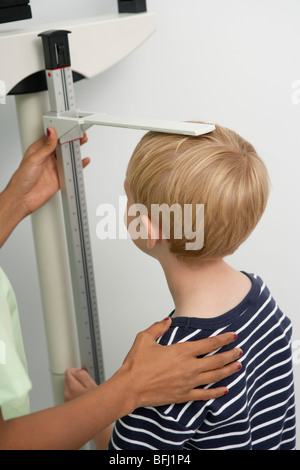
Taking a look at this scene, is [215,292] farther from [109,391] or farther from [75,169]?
[75,169]

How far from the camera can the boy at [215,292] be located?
3.16ft

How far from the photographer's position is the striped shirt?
3.21 feet

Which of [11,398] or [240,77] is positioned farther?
[240,77]

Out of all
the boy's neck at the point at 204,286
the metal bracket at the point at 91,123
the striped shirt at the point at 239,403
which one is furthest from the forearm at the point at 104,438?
the metal bracket at the point at 91,123

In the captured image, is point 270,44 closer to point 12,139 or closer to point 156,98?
point 156,98

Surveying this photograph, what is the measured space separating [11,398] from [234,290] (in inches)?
15.1

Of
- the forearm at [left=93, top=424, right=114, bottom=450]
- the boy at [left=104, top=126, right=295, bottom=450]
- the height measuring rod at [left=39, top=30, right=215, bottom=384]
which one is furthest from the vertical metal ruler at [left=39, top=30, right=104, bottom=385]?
the boy at [left=104, top=126, right=295, bottom=450]

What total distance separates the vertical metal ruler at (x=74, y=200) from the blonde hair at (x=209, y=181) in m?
0.29

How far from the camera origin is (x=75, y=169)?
1309mm

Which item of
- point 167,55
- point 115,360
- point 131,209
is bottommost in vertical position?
point 115,360

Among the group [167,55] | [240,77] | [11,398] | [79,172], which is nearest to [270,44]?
[240,77]

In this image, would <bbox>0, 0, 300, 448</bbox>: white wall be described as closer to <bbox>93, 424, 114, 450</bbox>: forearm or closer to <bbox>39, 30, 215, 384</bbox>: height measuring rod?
<bbox>39, 30, 215, 384</bbox>: height measuring rod

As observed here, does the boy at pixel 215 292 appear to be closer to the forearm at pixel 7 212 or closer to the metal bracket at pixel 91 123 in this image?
the metal bracket at pixel 91 123

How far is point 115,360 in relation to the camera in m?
1.90
